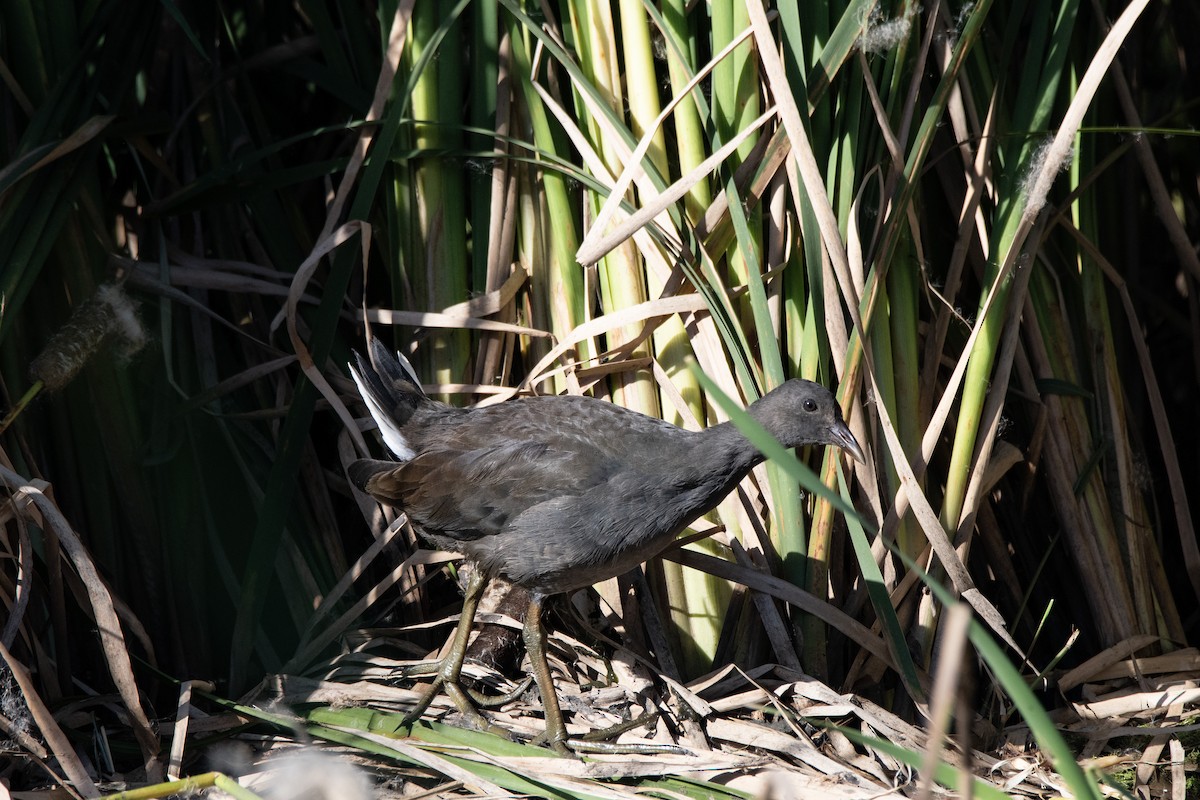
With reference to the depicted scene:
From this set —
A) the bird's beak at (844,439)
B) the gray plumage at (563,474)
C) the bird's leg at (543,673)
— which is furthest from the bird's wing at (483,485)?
the bird's beak at (844,439)

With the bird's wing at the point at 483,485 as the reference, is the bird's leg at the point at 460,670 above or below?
below

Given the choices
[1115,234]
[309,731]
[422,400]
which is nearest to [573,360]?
[422,400]

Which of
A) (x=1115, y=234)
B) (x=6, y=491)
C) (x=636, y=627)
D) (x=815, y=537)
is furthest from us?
(x=1115, y=234)

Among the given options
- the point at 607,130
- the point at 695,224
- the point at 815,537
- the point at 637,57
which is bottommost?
the point at 815,537

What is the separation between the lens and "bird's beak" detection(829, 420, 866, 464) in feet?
7.91

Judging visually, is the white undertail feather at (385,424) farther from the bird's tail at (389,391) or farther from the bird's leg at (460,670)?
the bird's leg at (460,670)

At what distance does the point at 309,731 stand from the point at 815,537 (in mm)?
1263

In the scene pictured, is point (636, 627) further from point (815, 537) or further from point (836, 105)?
point (836, 105)

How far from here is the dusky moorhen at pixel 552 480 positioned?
2.47 metres

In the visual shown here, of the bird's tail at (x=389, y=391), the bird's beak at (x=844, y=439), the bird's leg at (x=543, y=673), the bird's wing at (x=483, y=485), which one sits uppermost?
the bird's tail at (x=389, y=391)

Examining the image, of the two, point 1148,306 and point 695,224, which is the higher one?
point 695,224

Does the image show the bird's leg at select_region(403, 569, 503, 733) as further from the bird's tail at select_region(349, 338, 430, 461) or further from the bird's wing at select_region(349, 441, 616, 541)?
the bird's tail at select_region(349, 338, 430, 461)

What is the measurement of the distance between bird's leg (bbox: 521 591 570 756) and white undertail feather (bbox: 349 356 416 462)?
0.51 metres

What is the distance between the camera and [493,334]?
2.87 meters
